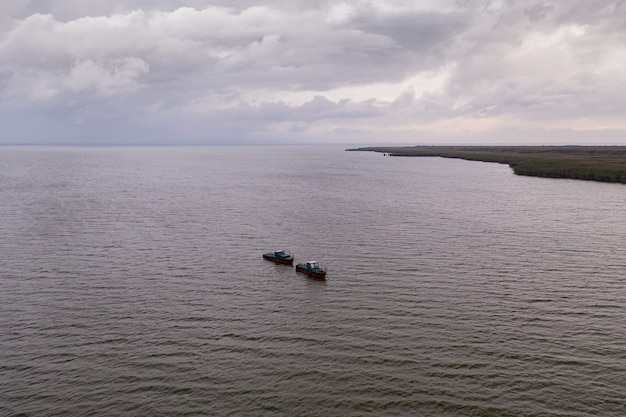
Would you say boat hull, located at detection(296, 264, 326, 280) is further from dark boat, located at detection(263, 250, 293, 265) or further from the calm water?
dark boat, located at detection(263, 250, 293, 265)

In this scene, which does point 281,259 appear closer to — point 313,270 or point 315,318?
point 313,270

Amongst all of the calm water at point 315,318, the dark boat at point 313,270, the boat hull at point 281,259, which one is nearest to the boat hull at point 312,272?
the dark boat at point 313,270

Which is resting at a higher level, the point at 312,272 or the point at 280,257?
the point at 280,257

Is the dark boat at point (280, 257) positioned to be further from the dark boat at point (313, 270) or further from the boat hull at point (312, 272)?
the dark boat at point (313, 270)

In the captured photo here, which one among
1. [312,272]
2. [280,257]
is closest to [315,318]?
[312,272]

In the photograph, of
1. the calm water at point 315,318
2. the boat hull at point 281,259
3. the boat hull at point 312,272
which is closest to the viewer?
the calm water at point 315,318

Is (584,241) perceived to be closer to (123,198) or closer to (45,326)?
(45,326)

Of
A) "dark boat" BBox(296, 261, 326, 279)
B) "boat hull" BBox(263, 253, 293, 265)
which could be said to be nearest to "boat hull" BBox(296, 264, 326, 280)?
"dark boat" BBox(296, 261, 326, 279)
